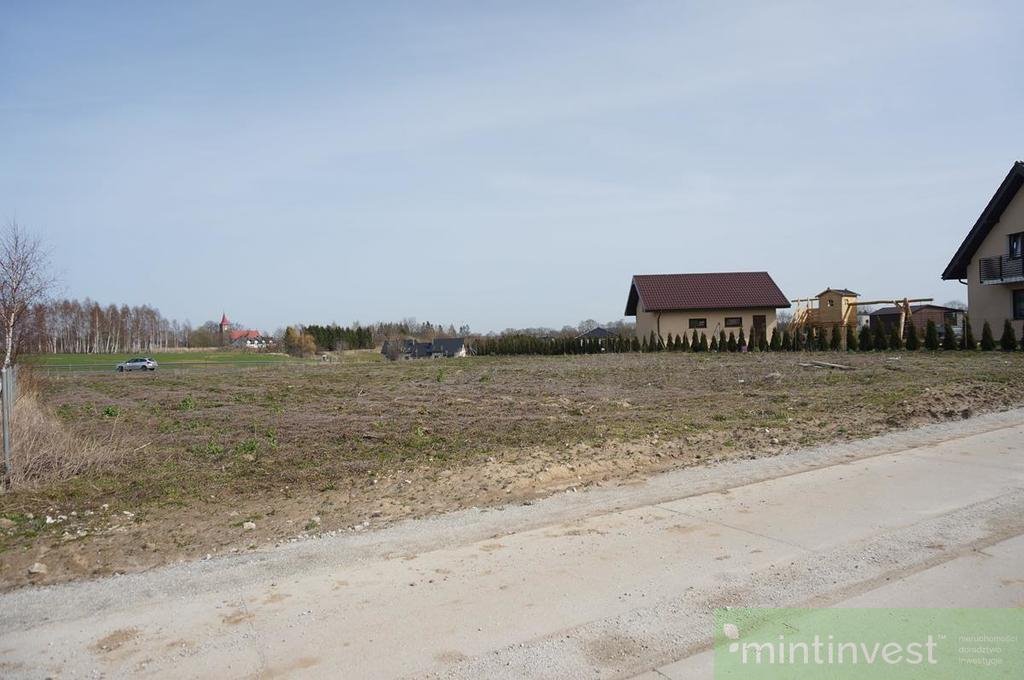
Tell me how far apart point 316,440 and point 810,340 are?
114ft

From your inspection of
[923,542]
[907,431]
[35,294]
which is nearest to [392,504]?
[923,542]

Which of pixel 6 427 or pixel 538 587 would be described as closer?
pixel 538 587

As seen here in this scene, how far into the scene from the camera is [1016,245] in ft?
105

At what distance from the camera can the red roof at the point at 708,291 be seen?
4775cm

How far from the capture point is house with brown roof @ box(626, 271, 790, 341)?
47.7 metres

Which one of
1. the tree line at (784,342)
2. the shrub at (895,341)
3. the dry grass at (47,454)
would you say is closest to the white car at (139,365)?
the tree line at (784,342)

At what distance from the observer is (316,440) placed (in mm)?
10023

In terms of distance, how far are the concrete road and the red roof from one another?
41556 millimetres

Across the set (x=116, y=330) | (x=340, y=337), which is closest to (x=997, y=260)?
(x=340, y=337)

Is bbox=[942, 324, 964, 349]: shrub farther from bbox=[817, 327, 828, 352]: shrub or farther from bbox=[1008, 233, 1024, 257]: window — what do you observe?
bbox=[817, 327, 828, 352]: shrub

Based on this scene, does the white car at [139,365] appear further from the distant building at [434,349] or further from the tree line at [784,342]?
the tree line at [784,342]

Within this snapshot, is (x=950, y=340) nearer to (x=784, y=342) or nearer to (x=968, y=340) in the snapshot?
(x=968, y=340)
